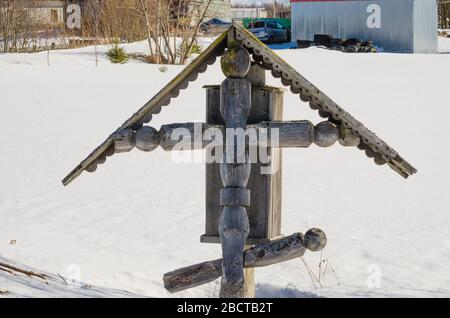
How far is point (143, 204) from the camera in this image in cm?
1020

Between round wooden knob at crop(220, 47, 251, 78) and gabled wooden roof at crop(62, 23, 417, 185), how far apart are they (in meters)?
0.07

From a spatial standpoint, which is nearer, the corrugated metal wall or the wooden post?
the wooden post

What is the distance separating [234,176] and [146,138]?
1.79ft

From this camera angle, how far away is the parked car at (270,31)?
33.7m

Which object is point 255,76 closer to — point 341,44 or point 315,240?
point 315,240

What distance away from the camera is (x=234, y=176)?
454cm

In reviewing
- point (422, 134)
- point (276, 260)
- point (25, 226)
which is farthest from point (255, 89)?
point (422, 134)

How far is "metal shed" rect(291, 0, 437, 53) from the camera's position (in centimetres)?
2922

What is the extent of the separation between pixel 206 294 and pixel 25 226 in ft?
10.3

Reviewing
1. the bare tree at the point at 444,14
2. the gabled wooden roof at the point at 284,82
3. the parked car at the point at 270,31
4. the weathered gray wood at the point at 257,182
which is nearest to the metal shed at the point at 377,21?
the parked car at the point at 270,31
